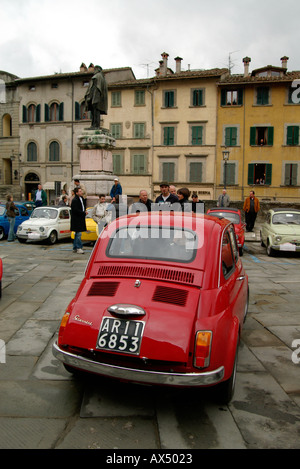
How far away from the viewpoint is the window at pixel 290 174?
1331 inches

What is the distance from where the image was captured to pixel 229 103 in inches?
1364

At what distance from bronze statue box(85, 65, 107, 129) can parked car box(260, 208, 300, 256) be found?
8.67 metres

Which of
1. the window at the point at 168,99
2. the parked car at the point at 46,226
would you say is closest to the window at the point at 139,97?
the window at the point at 168,99

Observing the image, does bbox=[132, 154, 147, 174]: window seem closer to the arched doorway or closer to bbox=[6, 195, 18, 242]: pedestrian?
the arched doorway

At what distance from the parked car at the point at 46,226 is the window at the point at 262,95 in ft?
81.9

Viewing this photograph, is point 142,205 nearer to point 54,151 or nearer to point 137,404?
point 137,404

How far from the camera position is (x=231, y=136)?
34750 mm

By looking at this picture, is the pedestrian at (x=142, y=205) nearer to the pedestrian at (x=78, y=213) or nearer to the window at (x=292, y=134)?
the pedestrian at (x=78, y=213)

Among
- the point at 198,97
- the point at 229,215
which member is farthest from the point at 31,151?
the point at 229,215

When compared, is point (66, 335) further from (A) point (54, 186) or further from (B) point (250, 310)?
(A) point (54, 186)

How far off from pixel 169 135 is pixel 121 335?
114 ft

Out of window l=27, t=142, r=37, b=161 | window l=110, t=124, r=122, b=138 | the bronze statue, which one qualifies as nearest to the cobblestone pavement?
the bronze statue

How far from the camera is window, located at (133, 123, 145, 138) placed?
36.8 metres
